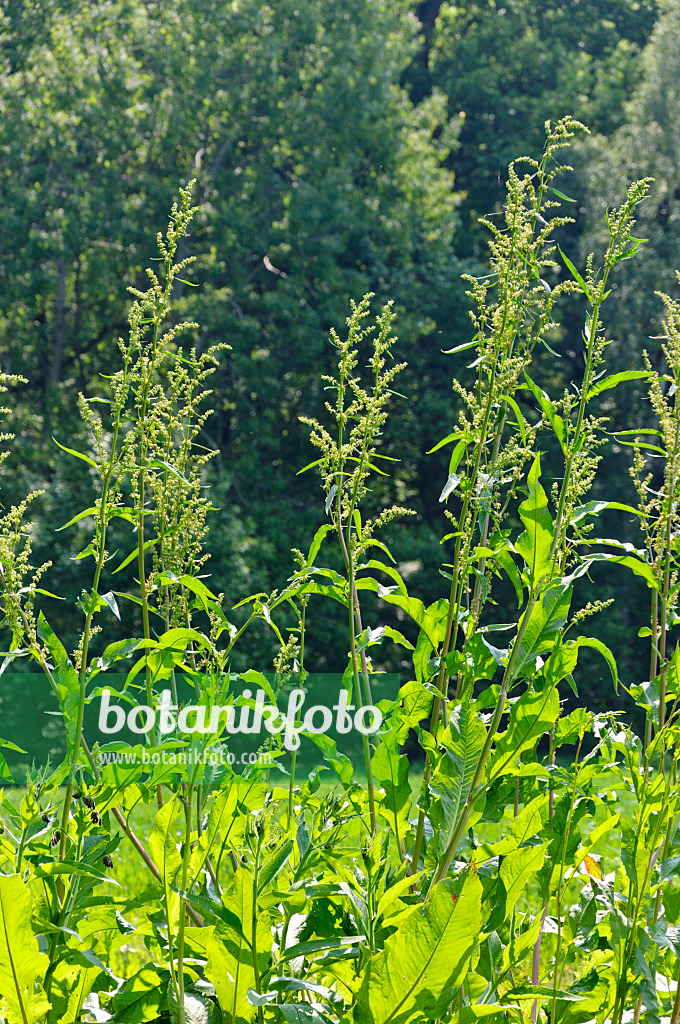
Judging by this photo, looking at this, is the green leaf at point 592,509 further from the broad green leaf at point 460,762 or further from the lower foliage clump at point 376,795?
the broad green leaf at point 460,762

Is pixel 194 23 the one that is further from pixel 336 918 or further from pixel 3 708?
pixel 336 918

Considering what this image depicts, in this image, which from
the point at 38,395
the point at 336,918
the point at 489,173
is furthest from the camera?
the point at 489,173

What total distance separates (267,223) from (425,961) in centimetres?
1043

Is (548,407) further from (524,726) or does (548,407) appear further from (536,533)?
(524,726)

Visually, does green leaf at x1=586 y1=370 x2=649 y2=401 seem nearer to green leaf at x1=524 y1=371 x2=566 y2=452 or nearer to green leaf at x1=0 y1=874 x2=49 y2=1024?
green leaf at x1=524 y1=371 x2=566 y2=452

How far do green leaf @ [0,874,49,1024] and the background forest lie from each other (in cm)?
811

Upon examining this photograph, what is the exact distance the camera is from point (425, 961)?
922 mm

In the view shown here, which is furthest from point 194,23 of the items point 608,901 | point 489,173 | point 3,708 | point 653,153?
point 608,901

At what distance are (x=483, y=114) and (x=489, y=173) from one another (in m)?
1.04

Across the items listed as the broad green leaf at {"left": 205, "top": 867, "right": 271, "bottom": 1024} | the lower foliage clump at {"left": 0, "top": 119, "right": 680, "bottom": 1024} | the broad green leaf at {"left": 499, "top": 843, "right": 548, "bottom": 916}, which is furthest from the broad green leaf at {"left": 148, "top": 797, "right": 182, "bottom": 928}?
the broad green leaf at {"left": 499, "top": 843, "right": 548, "bottom": 916}

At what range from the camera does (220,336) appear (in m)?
10.3

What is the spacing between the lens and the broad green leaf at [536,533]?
1.06 metres

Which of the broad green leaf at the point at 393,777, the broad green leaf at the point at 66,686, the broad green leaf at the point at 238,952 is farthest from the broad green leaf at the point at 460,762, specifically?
the broad green leaf at the point at 66,686

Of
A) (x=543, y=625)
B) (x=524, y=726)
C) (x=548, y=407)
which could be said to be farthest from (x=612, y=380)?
(x=524, y=726)
